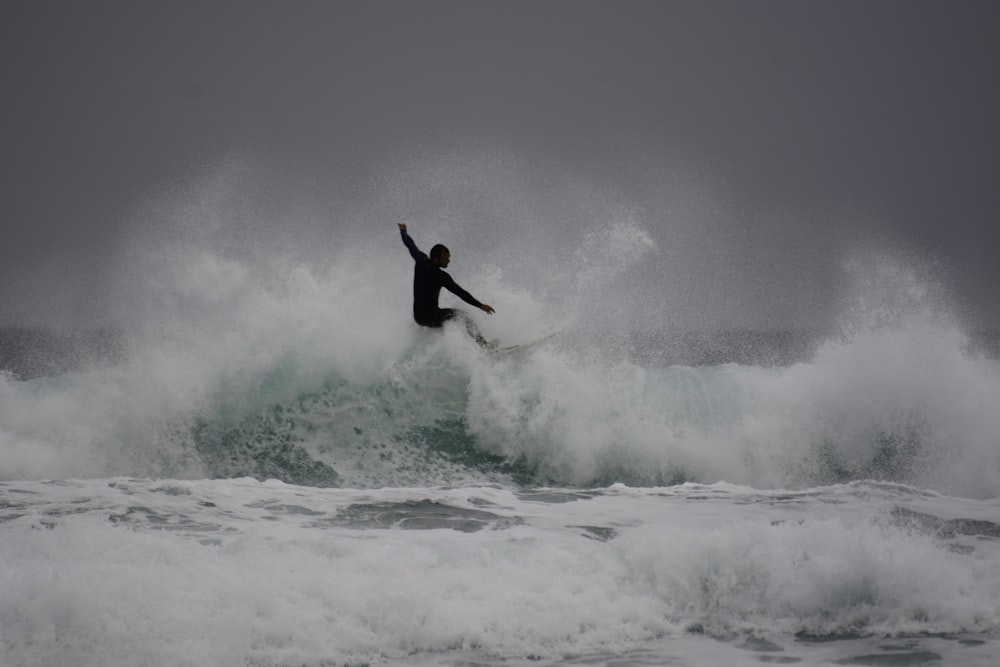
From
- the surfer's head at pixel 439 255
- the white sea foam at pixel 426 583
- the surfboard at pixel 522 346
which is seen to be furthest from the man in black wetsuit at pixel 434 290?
the white sea foam at pixel 426 583

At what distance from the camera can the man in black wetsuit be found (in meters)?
10.8

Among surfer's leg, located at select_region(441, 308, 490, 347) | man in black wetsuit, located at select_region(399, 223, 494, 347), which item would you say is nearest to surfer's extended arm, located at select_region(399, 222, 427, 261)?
man in black wetsuit, located at select_region(399, 223, 494, 347)

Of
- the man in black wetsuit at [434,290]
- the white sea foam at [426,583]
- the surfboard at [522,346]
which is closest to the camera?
the white sea foam at [426,583]

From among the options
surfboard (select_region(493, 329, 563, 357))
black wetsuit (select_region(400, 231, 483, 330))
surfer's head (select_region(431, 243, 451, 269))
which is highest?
surfer's head (select_region(431, 243, 451, 269))

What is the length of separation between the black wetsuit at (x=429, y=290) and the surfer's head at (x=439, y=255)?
0.20 feet

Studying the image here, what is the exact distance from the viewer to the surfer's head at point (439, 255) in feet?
35.5

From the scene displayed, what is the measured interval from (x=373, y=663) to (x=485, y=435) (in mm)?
6274

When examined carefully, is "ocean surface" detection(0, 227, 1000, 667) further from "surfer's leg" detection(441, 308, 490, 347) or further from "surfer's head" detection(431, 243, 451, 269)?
"surfer's head" detection(431, 243, 451, 269)

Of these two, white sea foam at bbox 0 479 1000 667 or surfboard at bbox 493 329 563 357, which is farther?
surfboard at bbox 493 329 563 357

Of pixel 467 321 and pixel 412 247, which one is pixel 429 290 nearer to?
pixel 412 247

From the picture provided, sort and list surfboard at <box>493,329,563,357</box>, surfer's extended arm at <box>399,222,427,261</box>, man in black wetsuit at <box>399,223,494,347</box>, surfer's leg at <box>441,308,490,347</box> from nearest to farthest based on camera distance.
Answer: man in black wetsuit at <box>399,223,494,347</box>
surfer's extended arm at <box>399,222,427,261</box>
surfer's leg at <box>441,308,490,347</box>
surfboard at <box>493,329,563,357</box>

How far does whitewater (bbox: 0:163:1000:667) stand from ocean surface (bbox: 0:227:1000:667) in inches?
1.1

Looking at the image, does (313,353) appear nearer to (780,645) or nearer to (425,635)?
(425,635)

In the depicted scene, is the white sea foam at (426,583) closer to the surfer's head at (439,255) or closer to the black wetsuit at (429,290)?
the black wetsuit at (429,290)
